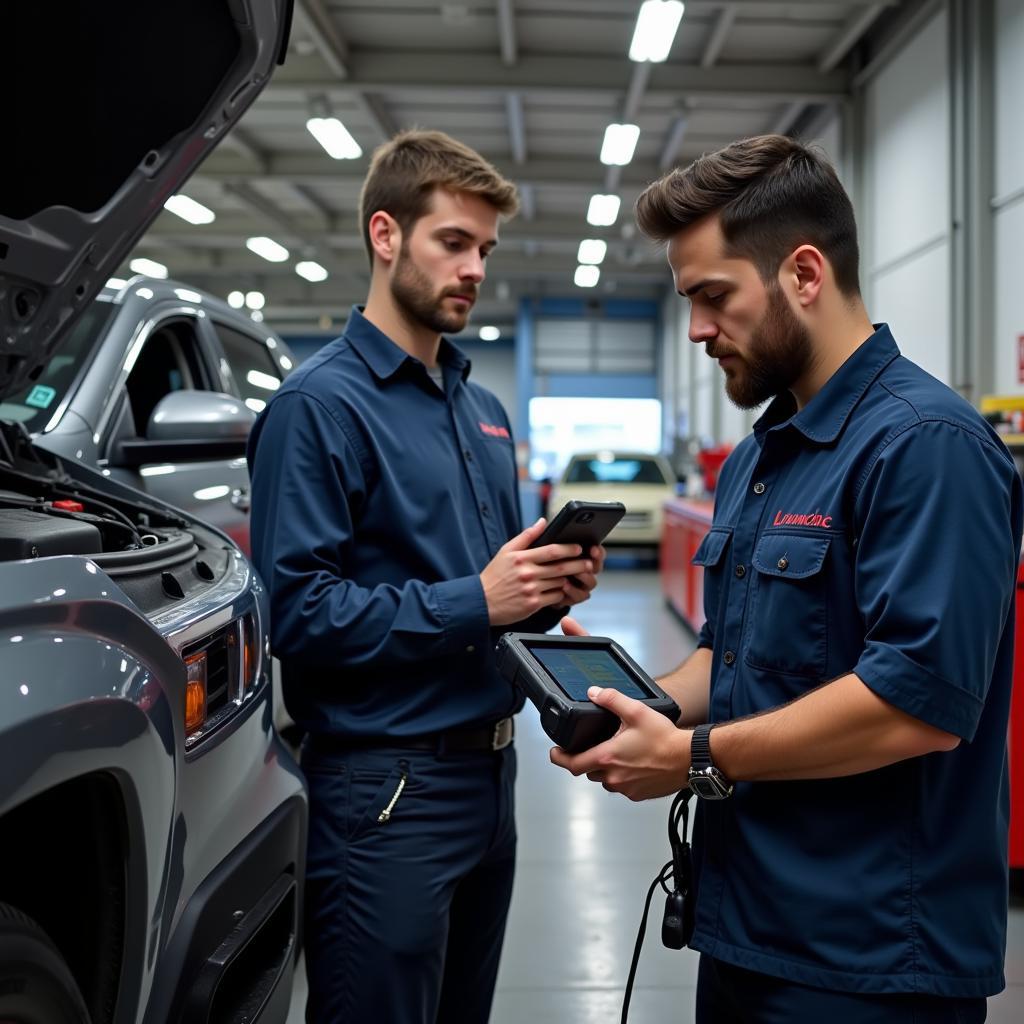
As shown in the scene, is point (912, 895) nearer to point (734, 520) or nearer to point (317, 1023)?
point (734, 520)

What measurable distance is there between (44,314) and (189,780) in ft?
3.35

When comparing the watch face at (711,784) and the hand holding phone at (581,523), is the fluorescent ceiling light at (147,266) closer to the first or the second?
the hand holding phone at (581,523)

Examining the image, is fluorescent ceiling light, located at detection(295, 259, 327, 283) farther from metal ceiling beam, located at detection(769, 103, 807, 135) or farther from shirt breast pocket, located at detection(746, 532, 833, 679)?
shirt breast pocket, located at detection(746, 532, 833, 679)

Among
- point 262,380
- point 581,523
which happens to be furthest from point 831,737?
point 262,380

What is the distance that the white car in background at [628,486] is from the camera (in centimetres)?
1227

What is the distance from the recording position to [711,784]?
1223 millimetres

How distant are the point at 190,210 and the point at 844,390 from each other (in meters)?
14.6

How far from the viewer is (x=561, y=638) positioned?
1480 millimetres

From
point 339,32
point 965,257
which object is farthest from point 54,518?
point 339,32

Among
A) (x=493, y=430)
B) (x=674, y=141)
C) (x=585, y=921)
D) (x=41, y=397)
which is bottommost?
(x=585, y=921)

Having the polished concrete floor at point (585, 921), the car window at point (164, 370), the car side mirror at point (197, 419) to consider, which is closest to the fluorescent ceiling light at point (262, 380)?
the car window at point (164, 370)

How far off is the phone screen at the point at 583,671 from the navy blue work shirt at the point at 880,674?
122 mm

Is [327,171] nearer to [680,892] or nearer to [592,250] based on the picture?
[592,250]

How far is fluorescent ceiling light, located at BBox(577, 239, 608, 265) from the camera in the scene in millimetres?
16500
